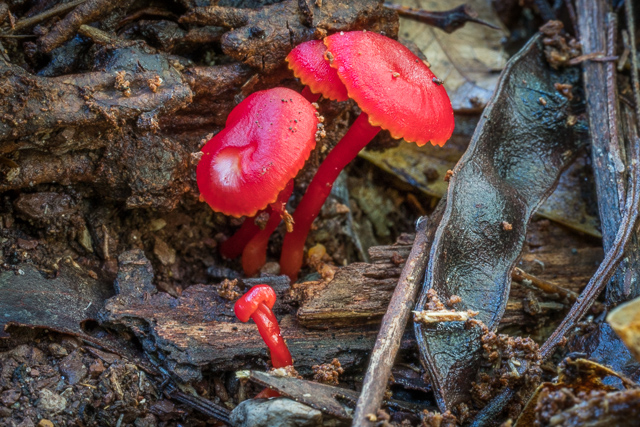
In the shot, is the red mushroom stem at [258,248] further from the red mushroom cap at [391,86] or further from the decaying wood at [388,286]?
the red mushroom cap at [391,86]

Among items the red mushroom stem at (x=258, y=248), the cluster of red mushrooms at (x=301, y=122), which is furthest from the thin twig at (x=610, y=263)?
the red mushroom stem at (x=258, y=248)

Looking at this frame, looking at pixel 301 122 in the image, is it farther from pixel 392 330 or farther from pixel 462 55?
pixel 462 55

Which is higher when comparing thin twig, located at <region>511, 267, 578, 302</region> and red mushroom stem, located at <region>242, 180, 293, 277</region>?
thin twig, located at <region>511, 267, 578, 302</region>

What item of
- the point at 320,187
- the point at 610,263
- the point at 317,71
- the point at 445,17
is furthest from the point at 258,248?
the point at 445,17

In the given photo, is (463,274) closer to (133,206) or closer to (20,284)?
(133,206)

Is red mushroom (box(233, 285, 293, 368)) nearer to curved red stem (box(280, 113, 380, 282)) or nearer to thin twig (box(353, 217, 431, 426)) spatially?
thin twig (box(353, 217, 431, 426))

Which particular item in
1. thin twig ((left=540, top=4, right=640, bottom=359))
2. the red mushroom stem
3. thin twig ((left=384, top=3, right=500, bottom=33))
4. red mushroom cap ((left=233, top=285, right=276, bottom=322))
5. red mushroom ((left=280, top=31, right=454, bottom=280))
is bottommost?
the red mushroom stem

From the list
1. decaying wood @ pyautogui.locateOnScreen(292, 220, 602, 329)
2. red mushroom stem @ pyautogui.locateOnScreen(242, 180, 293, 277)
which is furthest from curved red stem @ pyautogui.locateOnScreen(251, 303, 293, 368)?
red mushroom stem @ pyautogui.locateOnScreen(242, 180, 293, 277)
